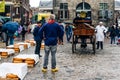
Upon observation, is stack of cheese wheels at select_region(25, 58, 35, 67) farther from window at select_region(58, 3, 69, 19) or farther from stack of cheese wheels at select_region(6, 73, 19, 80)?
window at select_region(58, 3, 69, 19)

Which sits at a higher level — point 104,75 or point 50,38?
point 50,38

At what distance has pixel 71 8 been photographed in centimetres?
6762

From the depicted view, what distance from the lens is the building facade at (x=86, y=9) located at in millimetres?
67375

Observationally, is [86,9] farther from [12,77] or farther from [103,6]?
[12,77]

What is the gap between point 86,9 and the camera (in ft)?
221

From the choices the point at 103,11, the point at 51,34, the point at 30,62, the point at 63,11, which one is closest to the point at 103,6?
the point at 103,11

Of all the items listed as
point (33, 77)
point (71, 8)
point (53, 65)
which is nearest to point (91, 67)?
point (53, 65)

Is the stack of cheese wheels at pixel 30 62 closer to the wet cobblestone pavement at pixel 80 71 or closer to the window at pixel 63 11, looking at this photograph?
the wet cobblestone pavement at pixel 80 71

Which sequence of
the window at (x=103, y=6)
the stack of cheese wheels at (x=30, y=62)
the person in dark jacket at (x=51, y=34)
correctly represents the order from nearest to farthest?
the person in dark jacket at (x=51, y=34) → the stack of cheese wheels at (x=30, y=62) → the window at (x=103, y=6)

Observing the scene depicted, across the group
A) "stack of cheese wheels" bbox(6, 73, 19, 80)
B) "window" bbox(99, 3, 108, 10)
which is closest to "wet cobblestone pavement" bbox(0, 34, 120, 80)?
A: "stack of cheese wheels" bbox(6, 73, 19, 80)

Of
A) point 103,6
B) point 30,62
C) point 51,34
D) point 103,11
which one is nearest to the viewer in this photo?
point 51,34

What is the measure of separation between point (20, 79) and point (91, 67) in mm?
4510

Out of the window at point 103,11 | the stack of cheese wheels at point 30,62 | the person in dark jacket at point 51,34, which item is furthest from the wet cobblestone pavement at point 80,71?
the window at point 103,11

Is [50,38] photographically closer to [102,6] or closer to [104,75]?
[104,75]
